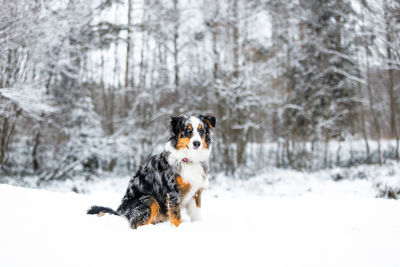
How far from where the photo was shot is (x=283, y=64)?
1491 cm

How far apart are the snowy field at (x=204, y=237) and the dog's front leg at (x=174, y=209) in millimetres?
100

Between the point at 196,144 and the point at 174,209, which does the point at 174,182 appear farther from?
the point at 196,144

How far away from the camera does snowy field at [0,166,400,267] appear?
233cm

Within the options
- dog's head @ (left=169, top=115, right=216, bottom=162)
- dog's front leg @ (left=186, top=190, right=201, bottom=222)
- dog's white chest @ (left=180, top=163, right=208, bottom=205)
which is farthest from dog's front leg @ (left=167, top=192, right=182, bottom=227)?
dog's head @ (left=169, top=115, right=216, bottom=162)

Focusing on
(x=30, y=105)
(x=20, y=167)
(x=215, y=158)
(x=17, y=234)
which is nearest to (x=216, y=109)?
(x=215, y=158)

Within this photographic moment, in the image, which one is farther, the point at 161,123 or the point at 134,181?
the point at 161,123

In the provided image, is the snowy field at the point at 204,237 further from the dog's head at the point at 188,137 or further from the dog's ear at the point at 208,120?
the dog's ear at the point at 208,120

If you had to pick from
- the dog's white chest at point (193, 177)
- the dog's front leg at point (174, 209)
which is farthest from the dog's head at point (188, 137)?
the dog's front leg at point (174, 209)

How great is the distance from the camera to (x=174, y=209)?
344cm

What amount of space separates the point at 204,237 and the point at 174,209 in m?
0.65

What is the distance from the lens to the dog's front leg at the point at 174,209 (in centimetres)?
343

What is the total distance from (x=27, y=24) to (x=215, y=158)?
991 centimetres

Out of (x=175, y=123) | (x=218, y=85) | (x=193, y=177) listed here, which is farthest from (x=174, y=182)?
(x=218, y=85)

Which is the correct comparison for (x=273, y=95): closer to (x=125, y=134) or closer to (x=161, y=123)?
(x=161, y=123)
